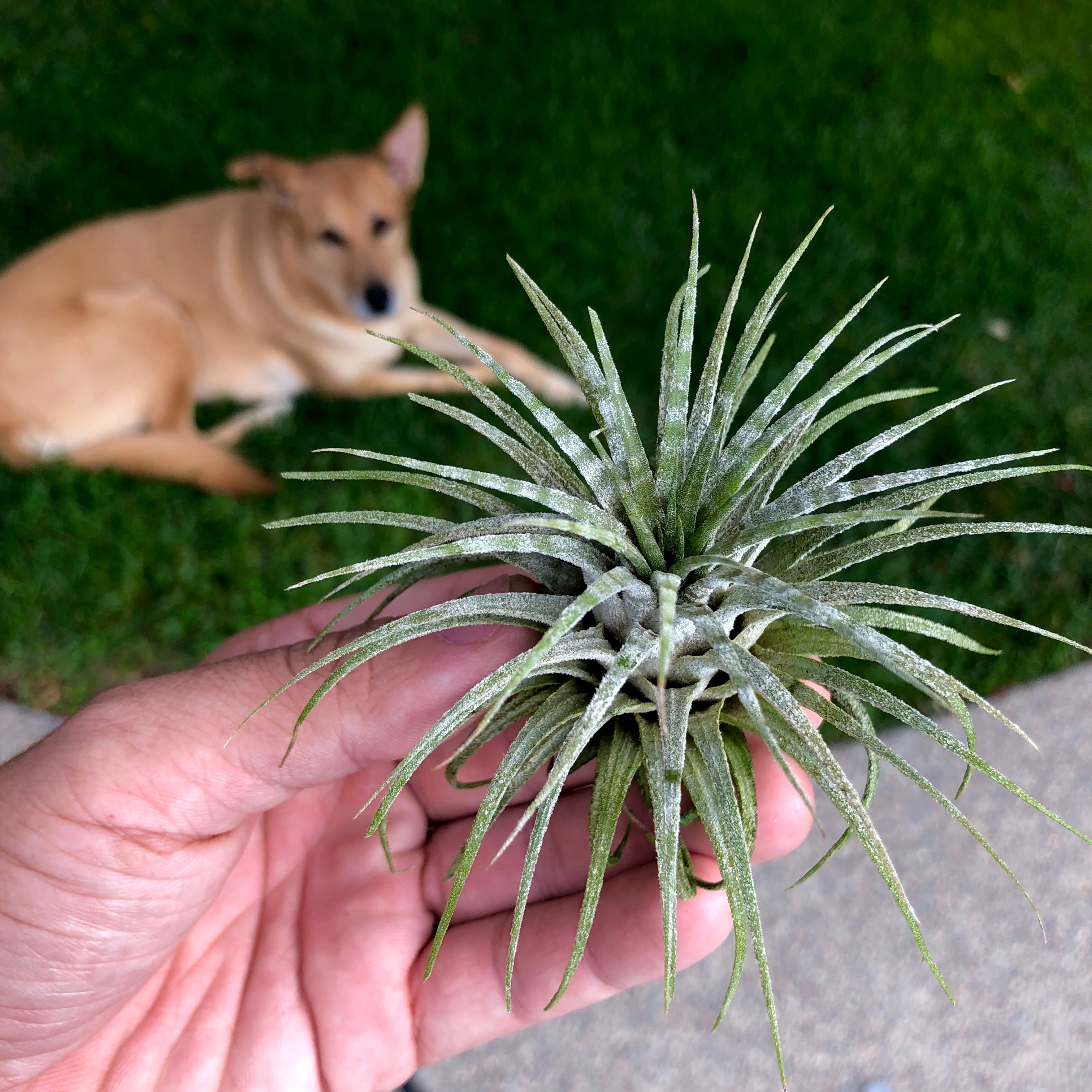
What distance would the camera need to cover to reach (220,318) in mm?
3816

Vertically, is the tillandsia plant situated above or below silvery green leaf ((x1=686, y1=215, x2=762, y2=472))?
below

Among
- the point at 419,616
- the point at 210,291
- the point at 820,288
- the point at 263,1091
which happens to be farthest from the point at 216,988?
the point at 820,288

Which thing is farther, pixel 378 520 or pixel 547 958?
pixel 547 958

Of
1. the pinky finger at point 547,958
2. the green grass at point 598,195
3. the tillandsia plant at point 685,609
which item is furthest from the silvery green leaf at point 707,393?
the green grass at point 598,195

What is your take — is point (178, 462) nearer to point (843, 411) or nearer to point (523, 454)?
point (523, 454)

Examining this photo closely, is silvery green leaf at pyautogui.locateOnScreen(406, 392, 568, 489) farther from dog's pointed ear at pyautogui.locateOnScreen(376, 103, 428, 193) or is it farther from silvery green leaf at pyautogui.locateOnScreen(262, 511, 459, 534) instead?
dog's pointed ear at pyautogui.locateOnScreen(376, 103, 428, 193)

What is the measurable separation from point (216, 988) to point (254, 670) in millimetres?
915

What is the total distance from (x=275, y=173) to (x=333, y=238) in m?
0.32

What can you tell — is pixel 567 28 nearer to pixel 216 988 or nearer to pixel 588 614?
pixel 588 614

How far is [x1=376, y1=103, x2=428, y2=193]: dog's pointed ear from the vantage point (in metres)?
3.50

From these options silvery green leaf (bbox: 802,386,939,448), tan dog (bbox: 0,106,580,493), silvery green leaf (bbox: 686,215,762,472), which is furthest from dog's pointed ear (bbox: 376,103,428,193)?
silvery green leaf (bbox: 802,386,939,448)

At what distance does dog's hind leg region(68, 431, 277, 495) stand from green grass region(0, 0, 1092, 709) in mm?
71

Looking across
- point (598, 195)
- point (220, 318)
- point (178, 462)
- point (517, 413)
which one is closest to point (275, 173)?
point (220, 318)

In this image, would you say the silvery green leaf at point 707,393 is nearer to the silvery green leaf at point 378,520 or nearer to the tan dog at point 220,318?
the silvery green leaf at point 378,520
